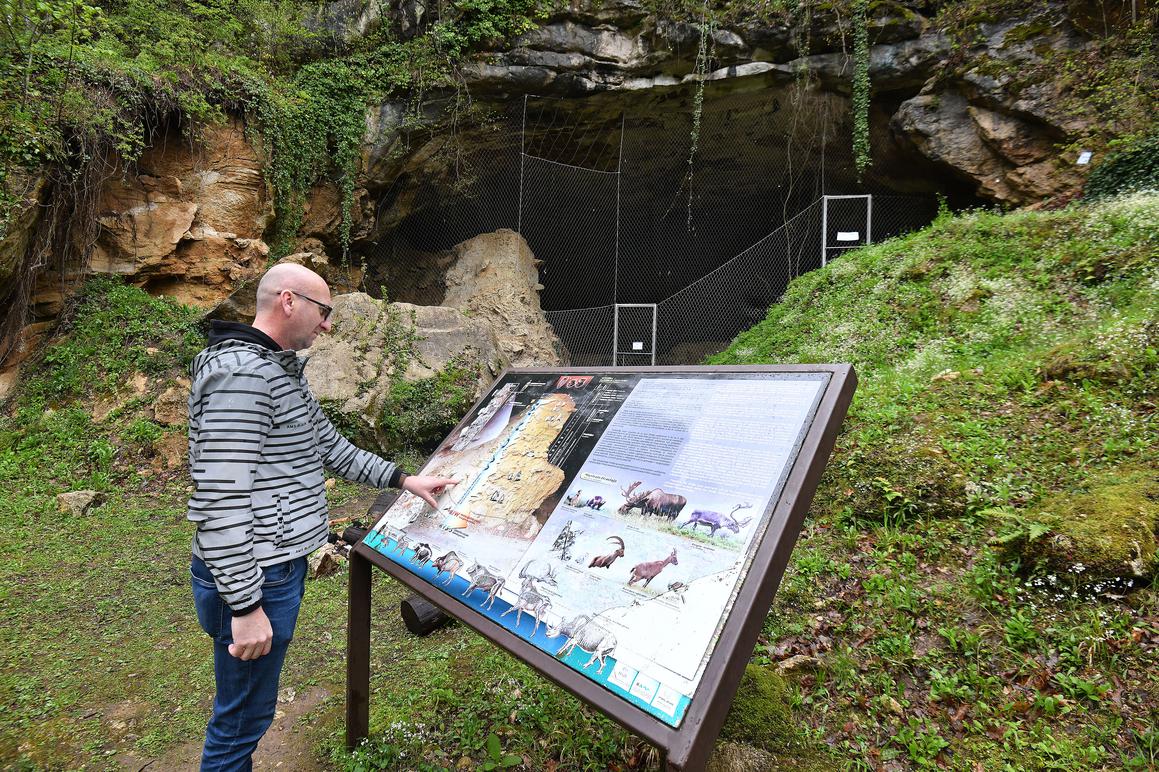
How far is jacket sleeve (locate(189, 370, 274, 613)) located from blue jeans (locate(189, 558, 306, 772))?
0.18 metres

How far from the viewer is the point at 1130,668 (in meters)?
1.97

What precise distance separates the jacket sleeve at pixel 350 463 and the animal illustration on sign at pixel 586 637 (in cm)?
97

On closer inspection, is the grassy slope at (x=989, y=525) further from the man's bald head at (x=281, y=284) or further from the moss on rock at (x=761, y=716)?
the man's bald head at (x=281, y=284)

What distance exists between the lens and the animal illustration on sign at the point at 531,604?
4.11ft

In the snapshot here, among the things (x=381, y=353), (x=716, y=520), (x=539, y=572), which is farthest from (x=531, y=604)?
(x=381, y=353)

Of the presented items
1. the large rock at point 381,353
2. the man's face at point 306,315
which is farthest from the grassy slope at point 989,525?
the large rock at point 381,353

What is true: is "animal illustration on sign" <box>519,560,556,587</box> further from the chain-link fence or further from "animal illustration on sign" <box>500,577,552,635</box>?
the chain-link fence

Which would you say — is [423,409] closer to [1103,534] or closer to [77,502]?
[77,502]

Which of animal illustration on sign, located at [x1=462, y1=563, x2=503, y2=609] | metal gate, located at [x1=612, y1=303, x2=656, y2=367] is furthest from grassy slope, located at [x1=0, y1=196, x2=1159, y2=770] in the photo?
metal gate, located at [x1=612, y1=303, x2=656, y2=367]

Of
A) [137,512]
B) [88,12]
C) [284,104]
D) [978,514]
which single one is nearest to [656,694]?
[978,514]

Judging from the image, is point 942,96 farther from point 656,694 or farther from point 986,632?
point 656,694

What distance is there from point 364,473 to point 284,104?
29.5 feet

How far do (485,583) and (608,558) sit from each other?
1.35ft

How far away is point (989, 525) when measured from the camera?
9.08ft
